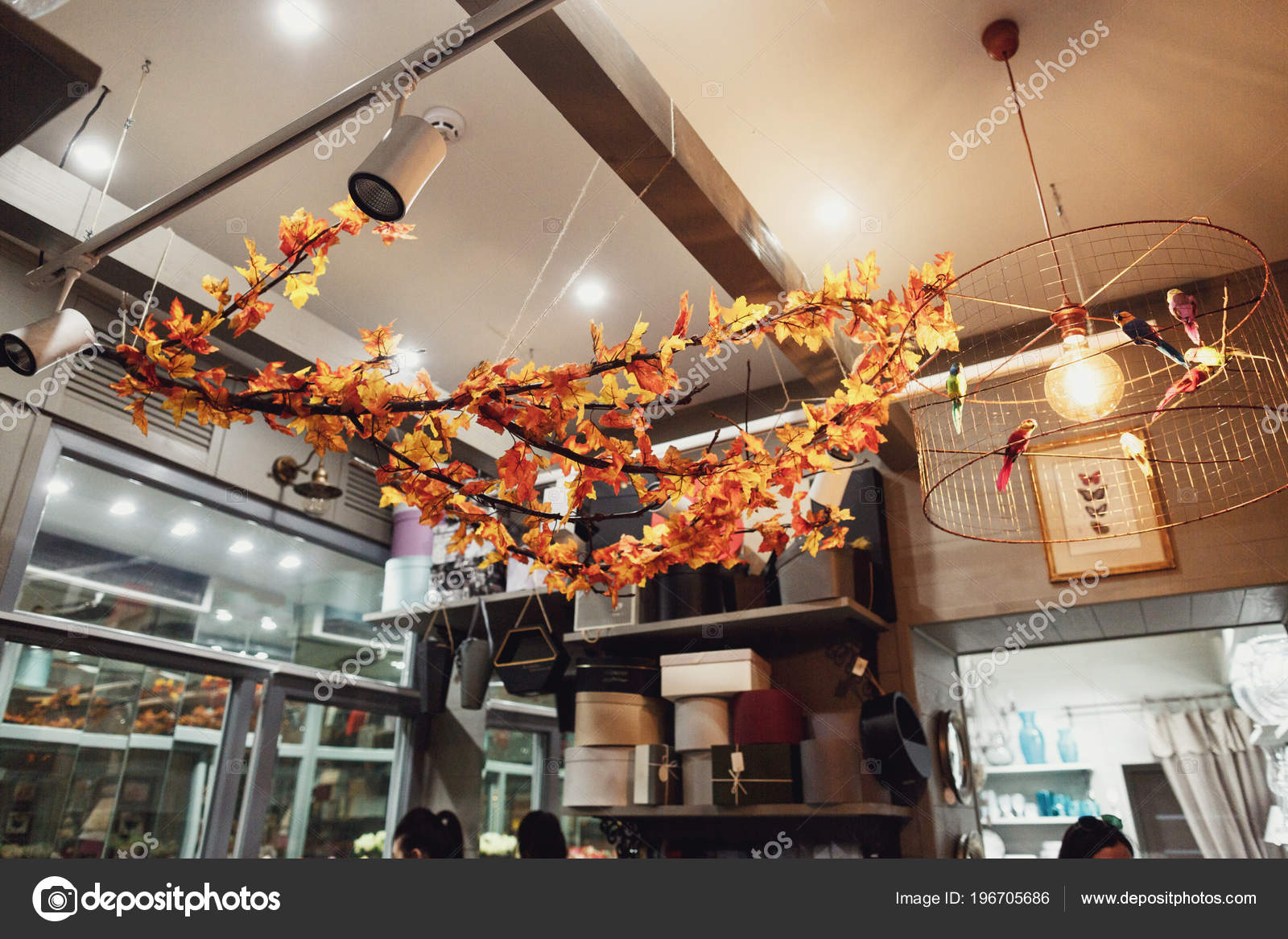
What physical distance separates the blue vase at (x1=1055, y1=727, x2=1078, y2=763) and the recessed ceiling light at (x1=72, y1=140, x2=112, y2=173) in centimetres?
590

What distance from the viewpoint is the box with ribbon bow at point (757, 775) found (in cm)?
268

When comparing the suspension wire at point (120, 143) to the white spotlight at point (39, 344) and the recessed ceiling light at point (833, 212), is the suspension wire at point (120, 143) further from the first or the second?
the recessed ceiling light at point (833, 212)

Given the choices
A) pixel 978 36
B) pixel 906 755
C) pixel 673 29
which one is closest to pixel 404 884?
pixel 673 29

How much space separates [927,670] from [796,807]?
35.7 inches

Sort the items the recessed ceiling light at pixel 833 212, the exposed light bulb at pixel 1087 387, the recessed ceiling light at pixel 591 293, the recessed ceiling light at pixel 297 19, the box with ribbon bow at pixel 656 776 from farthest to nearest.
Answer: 1. the recessed ceiling light at pixel 591 293
2. the box with ribbon bow at pixel 656 776
3. the recessed ceiling light at pixel 833 212
4. the recessed ceiling light at pixel 297 19
5. the exposed light bulb at pixel 1087 387

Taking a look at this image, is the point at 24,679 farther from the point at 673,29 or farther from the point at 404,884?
the point at 404,884

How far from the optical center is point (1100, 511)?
9.32ft

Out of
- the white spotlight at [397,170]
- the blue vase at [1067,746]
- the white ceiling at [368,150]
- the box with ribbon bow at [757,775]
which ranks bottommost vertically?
the box with ribbon bow at [757,775]

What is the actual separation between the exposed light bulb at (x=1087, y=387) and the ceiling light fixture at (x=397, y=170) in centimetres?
135
